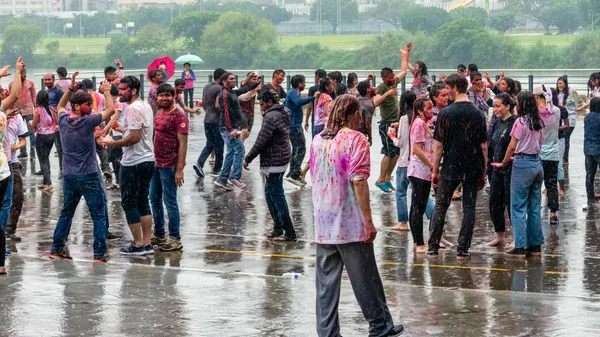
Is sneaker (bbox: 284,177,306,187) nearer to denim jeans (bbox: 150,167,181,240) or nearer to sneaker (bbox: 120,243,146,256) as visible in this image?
denim jeans (bbox: 150,167,181,240)

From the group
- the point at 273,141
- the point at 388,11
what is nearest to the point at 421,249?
the point at 273,141

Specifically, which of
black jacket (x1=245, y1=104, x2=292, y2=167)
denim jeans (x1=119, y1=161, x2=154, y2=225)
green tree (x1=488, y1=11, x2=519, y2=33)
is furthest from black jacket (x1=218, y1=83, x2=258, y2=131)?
green tree (x1=488, y1=11, x2=519, y2=33)

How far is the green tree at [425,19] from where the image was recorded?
149 m

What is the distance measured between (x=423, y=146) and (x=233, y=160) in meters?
5.49

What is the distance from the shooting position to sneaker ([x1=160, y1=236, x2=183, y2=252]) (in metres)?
11.9

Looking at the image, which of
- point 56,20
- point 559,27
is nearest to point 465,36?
point 559,27

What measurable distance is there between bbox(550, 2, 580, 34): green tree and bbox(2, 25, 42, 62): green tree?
71.9 m

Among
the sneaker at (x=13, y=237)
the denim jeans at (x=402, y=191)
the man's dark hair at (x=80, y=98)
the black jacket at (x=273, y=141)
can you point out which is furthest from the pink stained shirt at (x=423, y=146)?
the sneaker at (x=13, y=237)

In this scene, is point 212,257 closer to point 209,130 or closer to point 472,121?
point 472,121

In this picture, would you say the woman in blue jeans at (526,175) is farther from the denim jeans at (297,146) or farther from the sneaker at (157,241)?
the denim jeans at (297,146)

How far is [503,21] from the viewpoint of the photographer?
159 meters

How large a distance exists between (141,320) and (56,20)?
626ft

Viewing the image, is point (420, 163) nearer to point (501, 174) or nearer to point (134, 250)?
point (501, 174)

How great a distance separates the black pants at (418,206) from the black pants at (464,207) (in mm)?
308
